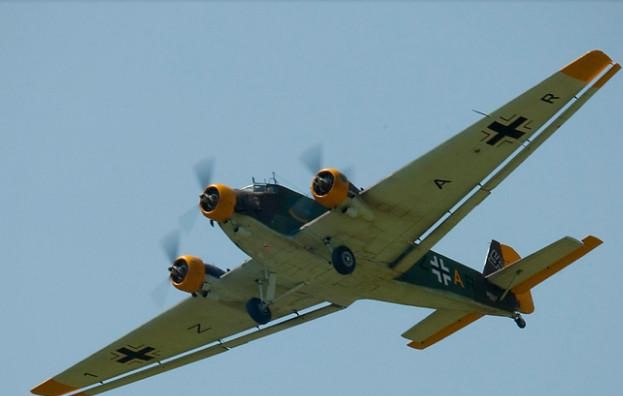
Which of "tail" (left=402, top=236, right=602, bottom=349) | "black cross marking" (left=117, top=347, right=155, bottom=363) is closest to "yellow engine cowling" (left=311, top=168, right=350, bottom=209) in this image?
"tail" (left=402, top=236, right=602, bottom=349)

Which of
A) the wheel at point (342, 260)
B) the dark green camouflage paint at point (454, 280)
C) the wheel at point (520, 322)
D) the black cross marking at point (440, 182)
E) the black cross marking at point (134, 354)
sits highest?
the black cross marking at point (134, 354)

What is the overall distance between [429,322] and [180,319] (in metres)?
6.77

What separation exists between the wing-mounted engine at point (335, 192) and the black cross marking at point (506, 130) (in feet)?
10.8

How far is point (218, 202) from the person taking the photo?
978 inches

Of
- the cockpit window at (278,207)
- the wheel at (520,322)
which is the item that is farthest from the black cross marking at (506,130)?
the wheel at (520,322)

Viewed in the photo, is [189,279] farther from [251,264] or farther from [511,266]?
[511,266]

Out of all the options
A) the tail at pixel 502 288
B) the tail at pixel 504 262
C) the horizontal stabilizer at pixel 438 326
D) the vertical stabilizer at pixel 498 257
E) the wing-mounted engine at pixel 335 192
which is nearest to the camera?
the wing-mounted engine at pixel 335 192

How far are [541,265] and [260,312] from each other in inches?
306

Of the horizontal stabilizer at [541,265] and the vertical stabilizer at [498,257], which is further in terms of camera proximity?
the vertical stabilizer at [498,257]

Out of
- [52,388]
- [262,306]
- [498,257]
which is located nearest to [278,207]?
[262,306]

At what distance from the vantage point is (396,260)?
2747 cm

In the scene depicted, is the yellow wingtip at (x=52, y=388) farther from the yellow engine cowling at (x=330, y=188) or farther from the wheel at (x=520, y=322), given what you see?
the wheel at (x=520, y=322)

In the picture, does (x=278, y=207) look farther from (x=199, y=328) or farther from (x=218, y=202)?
(x=199, y=328)

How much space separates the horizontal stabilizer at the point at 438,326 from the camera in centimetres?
3052
